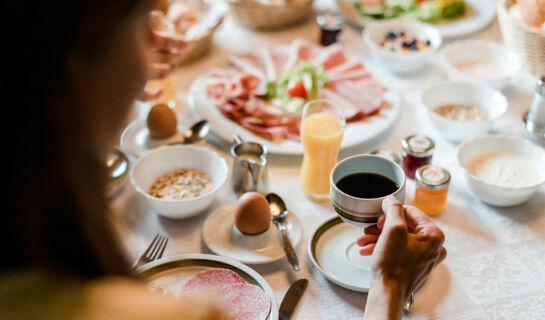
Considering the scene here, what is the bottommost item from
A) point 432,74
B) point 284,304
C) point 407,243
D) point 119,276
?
point 432,74

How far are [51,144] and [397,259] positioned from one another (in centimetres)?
60

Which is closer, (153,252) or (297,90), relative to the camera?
(153,252)

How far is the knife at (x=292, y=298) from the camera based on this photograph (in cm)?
103

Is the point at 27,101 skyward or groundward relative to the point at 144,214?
skyward

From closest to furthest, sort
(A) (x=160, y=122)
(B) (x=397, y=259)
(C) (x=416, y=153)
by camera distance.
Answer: (B) (x=397, y=259), (C) (x=416, y=153), (A) (x=160, y=122)

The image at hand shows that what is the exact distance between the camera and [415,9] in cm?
228

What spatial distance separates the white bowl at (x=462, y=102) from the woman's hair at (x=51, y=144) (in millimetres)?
1144

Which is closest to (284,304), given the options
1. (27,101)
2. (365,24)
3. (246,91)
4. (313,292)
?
(313,292)

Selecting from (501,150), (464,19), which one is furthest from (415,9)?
(501,150)

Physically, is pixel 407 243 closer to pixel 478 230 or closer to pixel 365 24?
pixel 478 230

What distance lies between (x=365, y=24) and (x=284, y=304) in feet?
4.73

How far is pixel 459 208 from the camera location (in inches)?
52.7

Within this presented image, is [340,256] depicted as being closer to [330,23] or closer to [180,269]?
[180,269]

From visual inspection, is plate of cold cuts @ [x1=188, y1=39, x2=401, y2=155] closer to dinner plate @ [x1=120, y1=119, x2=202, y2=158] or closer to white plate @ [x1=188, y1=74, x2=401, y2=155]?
white plate @ [x1=188, y1=74, x2=401, y2=155]
